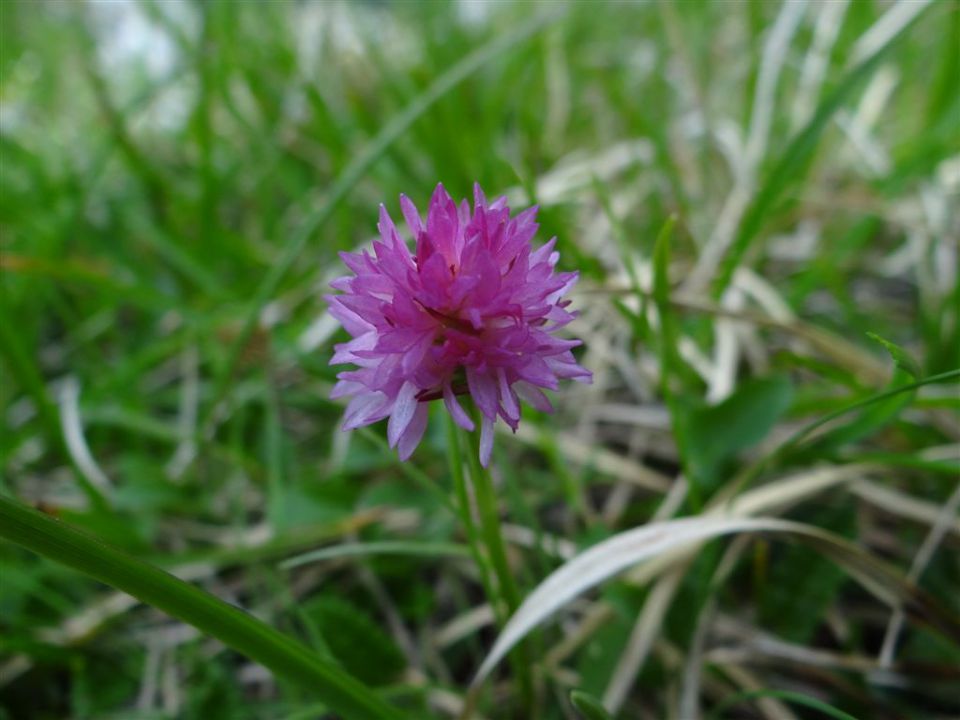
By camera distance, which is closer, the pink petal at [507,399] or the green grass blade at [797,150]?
the pink petal at [507,399]

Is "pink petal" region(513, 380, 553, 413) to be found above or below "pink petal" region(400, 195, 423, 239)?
below

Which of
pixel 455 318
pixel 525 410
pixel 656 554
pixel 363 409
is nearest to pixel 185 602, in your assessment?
pixel 363 409

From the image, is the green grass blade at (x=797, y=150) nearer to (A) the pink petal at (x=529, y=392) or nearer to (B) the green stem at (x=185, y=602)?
(A) the pink petal at (x=529, y=392)

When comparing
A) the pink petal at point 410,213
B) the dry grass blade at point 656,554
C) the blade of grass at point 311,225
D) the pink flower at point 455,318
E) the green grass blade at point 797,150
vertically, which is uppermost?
the blade of grass at point 311,225

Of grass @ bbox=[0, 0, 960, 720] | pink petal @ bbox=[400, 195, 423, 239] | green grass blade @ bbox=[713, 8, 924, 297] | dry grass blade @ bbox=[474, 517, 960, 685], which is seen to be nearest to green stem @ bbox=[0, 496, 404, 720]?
grass @ bbox=[0, 0, 960, 720]

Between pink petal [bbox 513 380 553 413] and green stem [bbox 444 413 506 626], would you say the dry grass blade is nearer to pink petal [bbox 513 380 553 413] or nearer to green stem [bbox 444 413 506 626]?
green stem [bbox 444 413 506 626]

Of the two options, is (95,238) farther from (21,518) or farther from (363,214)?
(21,518)

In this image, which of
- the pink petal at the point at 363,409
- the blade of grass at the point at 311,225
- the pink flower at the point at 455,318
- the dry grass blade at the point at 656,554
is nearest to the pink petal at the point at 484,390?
the pink flower at the point at 455,318
